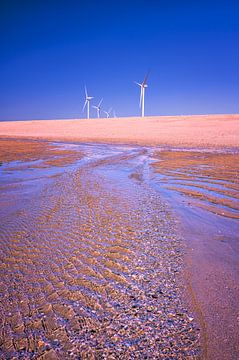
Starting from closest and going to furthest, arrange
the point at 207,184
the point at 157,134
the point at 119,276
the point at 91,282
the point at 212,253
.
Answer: the point at 91,282, the point at 119,276, the point at 212,253, the point at 207,184, the point at 157,134

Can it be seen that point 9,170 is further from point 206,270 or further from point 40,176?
point 206,270

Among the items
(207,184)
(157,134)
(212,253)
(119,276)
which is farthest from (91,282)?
(157,134)

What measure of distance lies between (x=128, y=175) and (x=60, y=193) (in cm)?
332

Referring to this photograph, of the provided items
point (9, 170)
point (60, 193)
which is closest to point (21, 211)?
point (60, 193)

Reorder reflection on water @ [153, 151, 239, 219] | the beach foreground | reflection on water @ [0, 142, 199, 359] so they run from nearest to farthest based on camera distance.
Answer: reflection on water @ [0, 142, 199, 359] → reflection on water @ [153, 151, 239, 219] → the beach foreground

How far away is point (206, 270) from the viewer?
3.15 meters

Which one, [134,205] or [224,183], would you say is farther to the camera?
[224,183]

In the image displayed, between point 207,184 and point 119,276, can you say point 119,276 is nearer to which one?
point 119,276

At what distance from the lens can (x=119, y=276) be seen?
2996mm

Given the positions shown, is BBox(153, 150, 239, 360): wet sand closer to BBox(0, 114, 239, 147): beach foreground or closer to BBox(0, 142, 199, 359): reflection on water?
BBox(0, 142, 199, 359): reflection on water

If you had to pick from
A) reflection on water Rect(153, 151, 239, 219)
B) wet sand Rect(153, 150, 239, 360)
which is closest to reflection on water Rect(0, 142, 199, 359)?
wet sand Rect(153, 150, 239, 360)

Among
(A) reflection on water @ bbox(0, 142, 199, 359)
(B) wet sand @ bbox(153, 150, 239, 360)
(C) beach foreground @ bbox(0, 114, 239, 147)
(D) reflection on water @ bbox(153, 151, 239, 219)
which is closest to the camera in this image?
(A) reflection on water @ bbox(0, 142, 199, 359)

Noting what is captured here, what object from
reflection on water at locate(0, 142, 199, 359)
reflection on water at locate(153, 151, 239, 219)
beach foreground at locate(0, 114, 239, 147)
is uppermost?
beach foreground at locate(0, 114, 239, 147)

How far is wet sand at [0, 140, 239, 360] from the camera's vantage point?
2.07m
